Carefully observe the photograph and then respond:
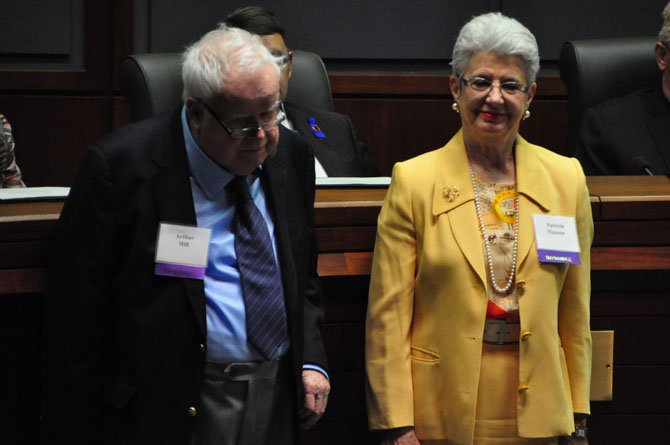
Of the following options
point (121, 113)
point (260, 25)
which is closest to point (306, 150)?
point (260, 25)

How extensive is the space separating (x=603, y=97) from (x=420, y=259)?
5.10 feet

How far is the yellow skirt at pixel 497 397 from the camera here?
2090 millimetres

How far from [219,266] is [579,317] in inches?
29.7

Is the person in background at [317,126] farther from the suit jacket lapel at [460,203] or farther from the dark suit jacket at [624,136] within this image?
the suit jacket lapel at [460,203]

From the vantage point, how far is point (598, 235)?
2365 mm

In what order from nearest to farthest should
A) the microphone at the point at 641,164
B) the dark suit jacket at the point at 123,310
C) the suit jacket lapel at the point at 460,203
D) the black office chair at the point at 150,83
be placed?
the dark suit jacket at the point at 123,310 < the suit jacket lapel at the point at 460,203 < the microphone at the point at 641,164 < the black office chair at the point at 150,83

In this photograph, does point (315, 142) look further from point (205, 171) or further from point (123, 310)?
point (123, 310)

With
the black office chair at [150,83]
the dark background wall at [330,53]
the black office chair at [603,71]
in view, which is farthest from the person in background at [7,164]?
the black office chair at [603,71]

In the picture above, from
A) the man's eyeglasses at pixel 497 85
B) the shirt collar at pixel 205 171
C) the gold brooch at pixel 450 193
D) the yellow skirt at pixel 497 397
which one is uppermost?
the man's eyeglasses at pixel 497 85

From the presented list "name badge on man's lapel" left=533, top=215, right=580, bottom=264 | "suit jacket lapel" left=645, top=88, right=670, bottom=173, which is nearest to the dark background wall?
"suit jacket lapel" left=645, top=88, right=670, bottom=173

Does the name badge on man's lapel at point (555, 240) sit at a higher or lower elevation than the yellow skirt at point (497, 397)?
higher

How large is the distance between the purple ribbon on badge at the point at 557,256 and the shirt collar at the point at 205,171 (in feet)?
2.03

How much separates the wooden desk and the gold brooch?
203mm

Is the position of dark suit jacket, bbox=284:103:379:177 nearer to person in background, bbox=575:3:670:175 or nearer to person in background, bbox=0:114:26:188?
person in background, bbox=575:3:670:175
